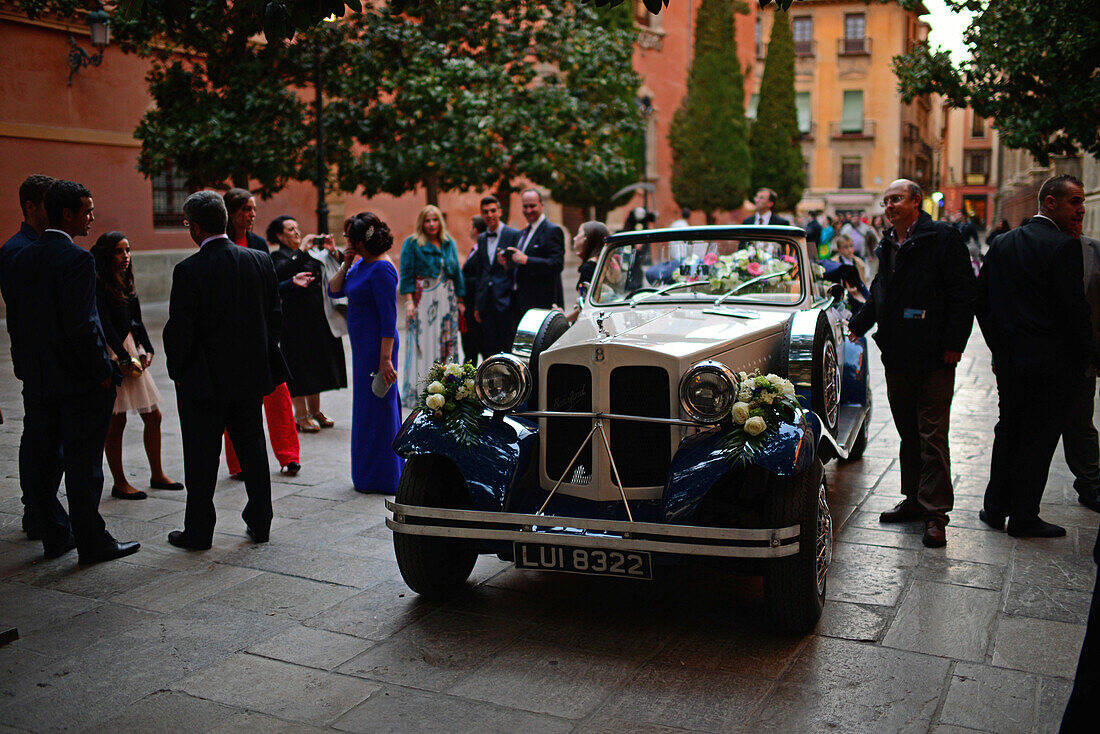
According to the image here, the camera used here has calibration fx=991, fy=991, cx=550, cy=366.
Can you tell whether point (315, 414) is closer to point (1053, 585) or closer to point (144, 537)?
point (144, 537)

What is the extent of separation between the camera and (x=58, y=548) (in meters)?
5.36

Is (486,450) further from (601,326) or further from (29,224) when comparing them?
(29,224)

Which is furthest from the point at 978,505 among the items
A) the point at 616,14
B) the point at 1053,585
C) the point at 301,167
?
the point at 616,14

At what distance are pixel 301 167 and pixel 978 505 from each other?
13076 mm

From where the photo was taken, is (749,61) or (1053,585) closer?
(1053,585)

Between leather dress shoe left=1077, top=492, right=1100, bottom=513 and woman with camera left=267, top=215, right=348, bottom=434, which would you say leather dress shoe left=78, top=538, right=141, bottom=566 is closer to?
woman with camera left=267, top=215, right=348, bottom=434

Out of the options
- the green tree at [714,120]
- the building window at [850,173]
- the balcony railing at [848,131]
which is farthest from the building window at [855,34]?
the green tree at [714,120]

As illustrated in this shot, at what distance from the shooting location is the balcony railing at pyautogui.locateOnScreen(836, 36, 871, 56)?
57.8 m

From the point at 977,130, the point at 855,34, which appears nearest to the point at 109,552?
the point at 855,34

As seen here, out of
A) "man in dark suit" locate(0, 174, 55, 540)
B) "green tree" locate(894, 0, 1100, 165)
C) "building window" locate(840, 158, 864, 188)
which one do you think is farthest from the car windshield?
"building window" locate(840, 158, 864, 188)

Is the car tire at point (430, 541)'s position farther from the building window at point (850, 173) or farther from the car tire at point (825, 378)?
the building window at point (850, 173)

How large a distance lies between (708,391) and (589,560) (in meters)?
0.90

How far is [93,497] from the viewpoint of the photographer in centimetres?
517

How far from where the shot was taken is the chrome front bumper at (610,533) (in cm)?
398
